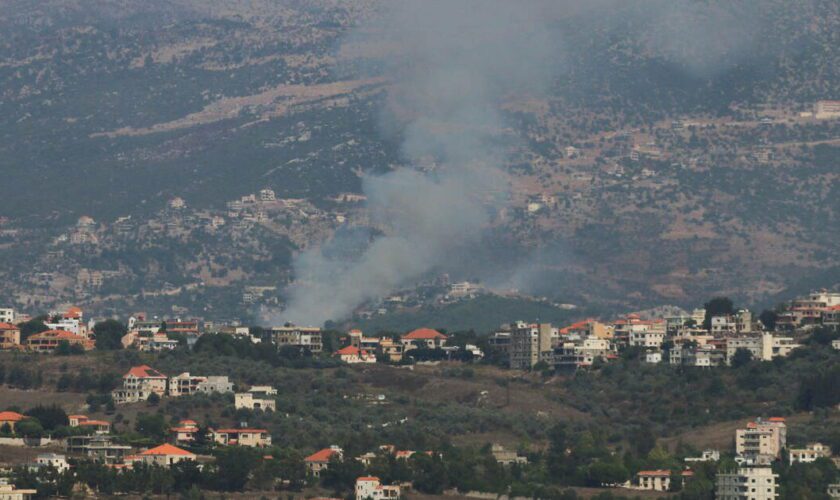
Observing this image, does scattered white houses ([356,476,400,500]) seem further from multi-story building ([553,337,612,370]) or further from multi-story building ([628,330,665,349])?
multi-story building ([628,330,665,349])

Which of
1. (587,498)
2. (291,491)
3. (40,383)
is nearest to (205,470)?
(291,491)

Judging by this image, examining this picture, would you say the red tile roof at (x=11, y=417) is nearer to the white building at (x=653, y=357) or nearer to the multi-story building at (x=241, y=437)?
the multi-story building at (x=241, y=437)

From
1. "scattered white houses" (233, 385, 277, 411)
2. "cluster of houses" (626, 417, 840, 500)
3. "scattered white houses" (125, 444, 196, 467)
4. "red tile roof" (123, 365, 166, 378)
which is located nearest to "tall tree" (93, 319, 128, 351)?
"red tile roof" (123, 365, 166, 378)

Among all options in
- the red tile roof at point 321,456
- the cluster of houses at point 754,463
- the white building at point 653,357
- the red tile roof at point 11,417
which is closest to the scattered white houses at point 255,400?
the red tile roof at point 11,417

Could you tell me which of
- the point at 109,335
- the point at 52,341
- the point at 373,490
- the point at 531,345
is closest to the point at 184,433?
the point at 373,490

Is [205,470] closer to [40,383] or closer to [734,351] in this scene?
[40,383]

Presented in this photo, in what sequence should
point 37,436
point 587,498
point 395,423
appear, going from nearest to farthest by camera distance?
point 587,498 → point 37,436 → point 395,423
